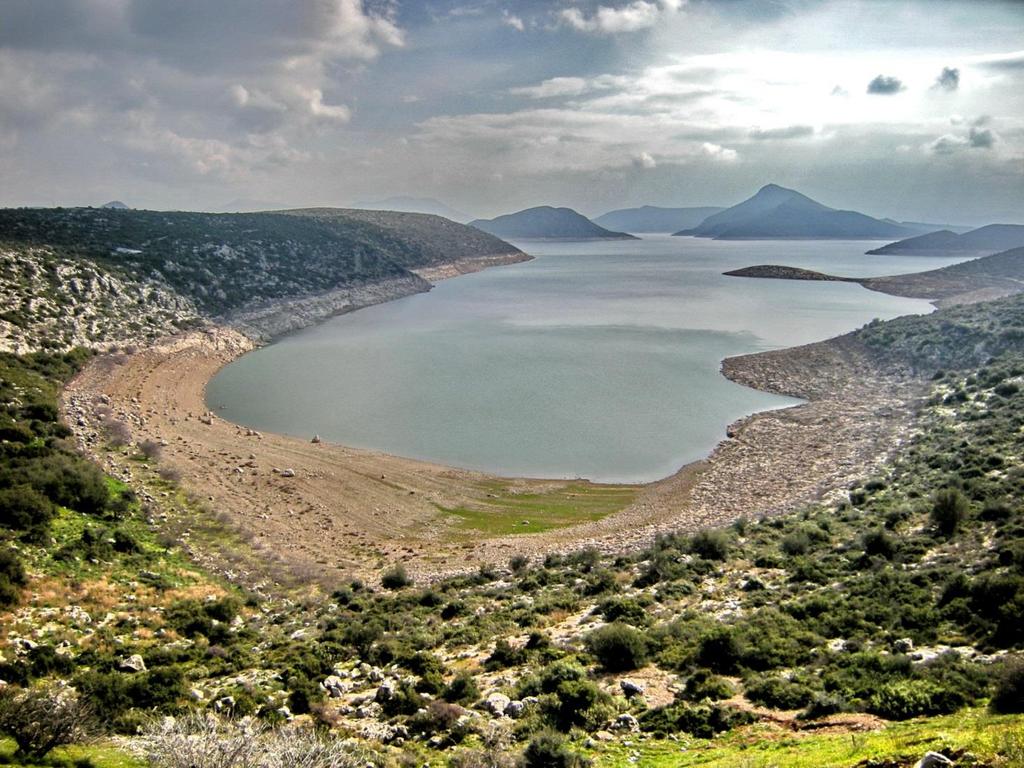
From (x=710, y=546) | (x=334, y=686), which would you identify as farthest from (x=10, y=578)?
(x=710, y=546)

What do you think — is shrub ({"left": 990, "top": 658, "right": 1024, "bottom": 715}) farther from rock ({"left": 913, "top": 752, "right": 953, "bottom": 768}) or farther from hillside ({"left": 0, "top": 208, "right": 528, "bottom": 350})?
hillside ({"left": 0, "top": 208, "right": 528, "bottom": 350})

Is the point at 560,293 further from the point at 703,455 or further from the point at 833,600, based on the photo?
the point at 833,600

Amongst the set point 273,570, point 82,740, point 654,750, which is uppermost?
point 82,740

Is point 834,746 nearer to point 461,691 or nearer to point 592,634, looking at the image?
point 592,634

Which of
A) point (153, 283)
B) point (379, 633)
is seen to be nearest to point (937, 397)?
point (379, 633)

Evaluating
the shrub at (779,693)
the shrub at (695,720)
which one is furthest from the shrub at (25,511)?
the shrub at (779,693)

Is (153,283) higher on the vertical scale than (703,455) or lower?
higher

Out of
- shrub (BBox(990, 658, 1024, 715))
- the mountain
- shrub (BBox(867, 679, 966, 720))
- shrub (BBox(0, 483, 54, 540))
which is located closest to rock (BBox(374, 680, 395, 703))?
shrub (BBox(867, 679, 966, 720))
